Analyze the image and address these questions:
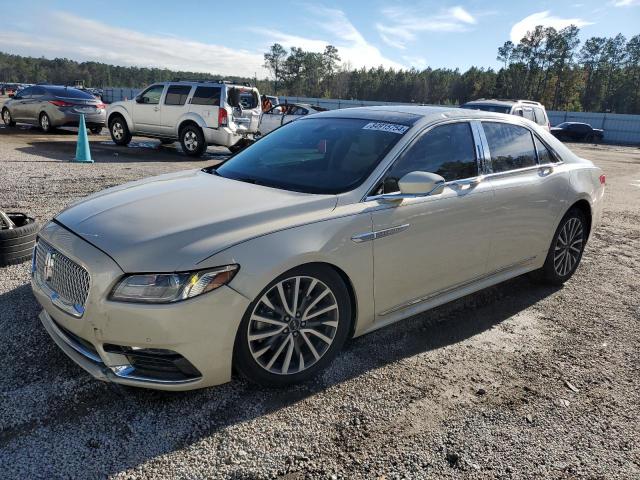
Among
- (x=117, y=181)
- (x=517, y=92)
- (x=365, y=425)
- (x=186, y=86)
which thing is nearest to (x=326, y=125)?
(x=365, y=425)

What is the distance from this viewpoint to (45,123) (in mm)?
16281

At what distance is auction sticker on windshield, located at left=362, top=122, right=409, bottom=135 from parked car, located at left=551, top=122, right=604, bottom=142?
39.8 meters

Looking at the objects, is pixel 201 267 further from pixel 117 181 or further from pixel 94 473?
pixel 117 181

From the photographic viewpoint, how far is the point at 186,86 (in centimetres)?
1333

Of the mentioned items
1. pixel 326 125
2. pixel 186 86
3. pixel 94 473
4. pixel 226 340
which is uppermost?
pixel 186 86

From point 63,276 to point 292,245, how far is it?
129 cm

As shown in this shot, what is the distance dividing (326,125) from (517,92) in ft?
320

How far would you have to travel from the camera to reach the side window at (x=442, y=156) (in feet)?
11.2

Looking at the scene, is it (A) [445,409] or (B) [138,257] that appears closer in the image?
(B) [138,257]

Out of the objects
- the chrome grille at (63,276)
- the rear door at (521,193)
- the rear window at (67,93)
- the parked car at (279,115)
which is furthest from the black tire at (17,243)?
the rear window at (67,93)

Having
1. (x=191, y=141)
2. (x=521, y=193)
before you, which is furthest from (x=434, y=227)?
(x=191, y=141)

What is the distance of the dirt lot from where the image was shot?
2.43m

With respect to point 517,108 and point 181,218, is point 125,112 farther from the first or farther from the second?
point 181,218

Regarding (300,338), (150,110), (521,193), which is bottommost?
(300,338)
